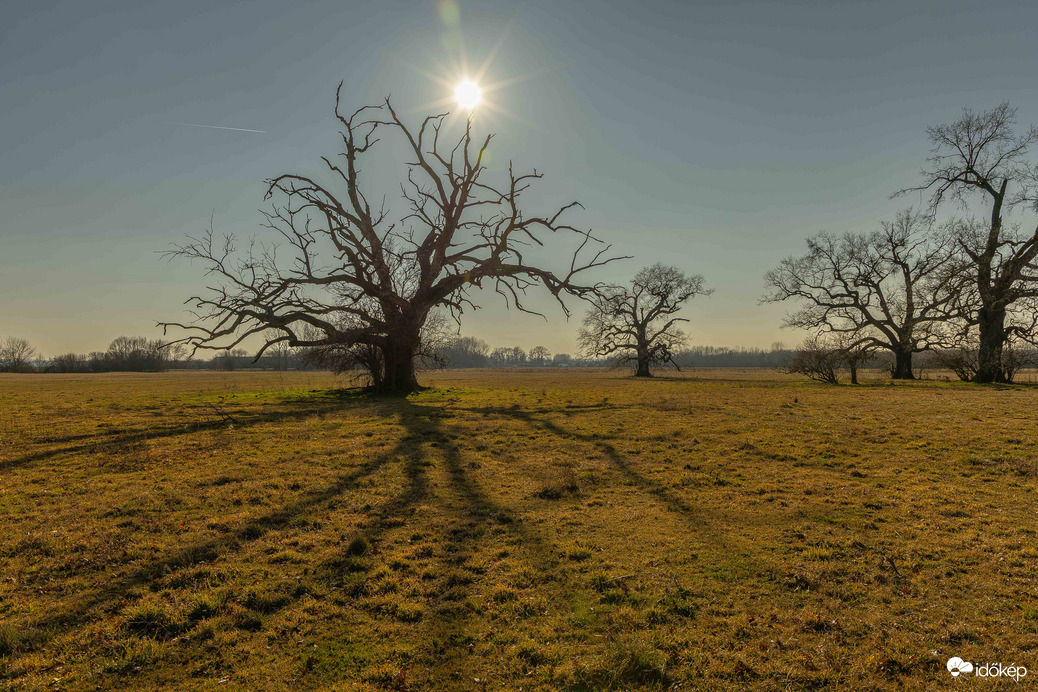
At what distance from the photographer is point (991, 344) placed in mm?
28219

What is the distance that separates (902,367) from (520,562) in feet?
134

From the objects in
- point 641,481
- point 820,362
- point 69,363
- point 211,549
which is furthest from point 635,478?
point 69,363

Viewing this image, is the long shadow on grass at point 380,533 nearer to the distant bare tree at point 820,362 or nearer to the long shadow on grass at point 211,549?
the long shadow on grass at point 211,549

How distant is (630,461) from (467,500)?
13.6ft

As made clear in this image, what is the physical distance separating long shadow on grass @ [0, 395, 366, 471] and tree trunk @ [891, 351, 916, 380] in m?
38.0

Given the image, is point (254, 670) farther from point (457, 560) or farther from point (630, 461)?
point (630, 461)

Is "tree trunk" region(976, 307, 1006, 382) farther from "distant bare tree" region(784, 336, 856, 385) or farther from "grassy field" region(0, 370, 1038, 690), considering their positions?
"grassy field" region(0, 370, 1038, 690)

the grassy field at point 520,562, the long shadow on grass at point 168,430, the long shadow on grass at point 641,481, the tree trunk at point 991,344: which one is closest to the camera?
the grassy field at point 520,562

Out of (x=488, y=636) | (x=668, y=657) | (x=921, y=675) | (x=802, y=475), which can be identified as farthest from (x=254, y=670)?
(x=802, y=475)

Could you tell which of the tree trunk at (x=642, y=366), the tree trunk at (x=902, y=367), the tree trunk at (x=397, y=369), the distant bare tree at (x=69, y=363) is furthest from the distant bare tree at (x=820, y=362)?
the distant bare tree at (x=69, y=363)

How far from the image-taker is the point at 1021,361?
2827cm

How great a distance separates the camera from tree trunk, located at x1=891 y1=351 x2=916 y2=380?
34406mm

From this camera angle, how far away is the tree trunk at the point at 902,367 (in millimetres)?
34406

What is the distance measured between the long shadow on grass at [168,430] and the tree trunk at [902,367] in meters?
38.0
